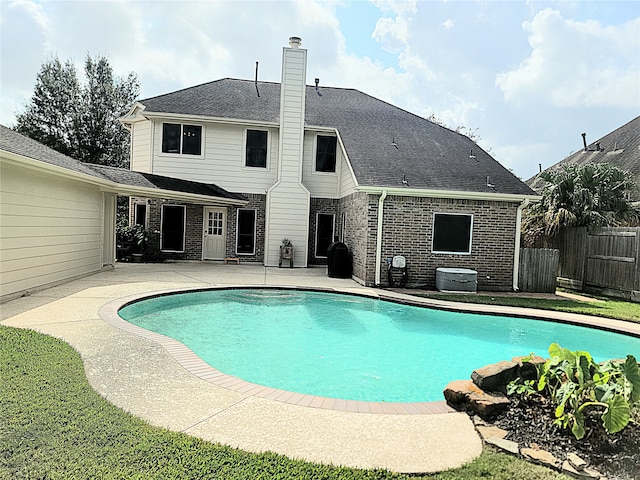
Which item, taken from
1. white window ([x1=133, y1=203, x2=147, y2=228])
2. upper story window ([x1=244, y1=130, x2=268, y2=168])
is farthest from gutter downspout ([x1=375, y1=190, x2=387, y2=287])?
white window ([x1=133, y1=203, x2=147, y2=228])

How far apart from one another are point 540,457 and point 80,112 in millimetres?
28759

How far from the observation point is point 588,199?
538 inches

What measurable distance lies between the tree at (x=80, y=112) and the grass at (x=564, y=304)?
22.4m

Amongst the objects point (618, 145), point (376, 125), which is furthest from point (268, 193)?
point (618, 145)

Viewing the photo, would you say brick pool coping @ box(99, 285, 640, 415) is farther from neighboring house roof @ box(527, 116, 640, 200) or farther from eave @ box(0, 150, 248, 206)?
neighboring house roof @ box(527, 116, 640, 200)

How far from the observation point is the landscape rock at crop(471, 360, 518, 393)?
4402 millimetres

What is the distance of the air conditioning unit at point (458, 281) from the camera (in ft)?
41.1

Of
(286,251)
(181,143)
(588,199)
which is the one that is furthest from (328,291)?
(181,143)

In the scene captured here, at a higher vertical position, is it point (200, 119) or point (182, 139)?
point (200, 119)

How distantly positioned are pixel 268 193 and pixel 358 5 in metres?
7.39

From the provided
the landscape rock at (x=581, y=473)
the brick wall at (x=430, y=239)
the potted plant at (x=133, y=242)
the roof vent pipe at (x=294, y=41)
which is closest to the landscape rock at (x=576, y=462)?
the landscape rock at (x=581, y=473)

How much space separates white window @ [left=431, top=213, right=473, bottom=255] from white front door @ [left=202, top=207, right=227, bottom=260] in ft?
28.0

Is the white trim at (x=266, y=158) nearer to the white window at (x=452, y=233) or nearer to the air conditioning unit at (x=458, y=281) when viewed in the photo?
the white window at (x=452, y=233)

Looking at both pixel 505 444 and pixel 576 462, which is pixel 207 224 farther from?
pixel 576 462
